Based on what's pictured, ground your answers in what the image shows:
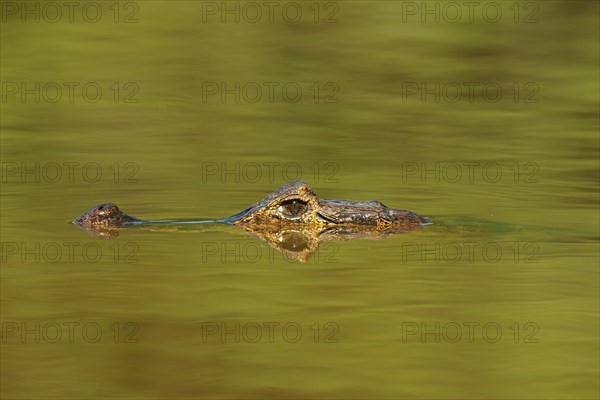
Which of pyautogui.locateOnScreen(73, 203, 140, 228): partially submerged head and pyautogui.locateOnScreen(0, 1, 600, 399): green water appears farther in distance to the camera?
pyautogui.locateOnScreen(73, 203, 140, 228): partially submerged head

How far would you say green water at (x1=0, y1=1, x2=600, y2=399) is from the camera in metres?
6.71

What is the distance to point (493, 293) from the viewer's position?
8039 millimetres

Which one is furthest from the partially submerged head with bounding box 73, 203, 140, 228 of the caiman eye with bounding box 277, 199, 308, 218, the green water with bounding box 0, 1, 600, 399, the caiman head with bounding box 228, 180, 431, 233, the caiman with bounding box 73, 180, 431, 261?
the caiman eye with bounding box 277, 199, 308, 218

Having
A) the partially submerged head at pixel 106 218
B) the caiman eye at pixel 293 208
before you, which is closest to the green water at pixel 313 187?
the partially submerged head at pixel 106 218

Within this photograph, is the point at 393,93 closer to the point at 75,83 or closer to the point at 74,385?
the point at 75,83

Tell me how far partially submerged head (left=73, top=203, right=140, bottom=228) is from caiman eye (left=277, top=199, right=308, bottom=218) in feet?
3.61

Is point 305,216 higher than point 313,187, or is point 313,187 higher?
point 313,187

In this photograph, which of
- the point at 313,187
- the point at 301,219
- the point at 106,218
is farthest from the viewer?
the point at 313,187

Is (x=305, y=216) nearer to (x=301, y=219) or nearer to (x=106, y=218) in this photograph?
(x=301, y=219)

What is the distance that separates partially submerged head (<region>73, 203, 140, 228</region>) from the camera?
971 cm

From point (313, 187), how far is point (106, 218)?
98.8 inches

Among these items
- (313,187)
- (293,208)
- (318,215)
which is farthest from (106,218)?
(313,187)

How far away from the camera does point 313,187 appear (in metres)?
11.7

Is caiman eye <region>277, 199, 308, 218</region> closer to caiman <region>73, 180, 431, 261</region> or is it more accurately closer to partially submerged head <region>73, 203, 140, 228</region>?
caiman <region>73, 180, 431, 261</region>
